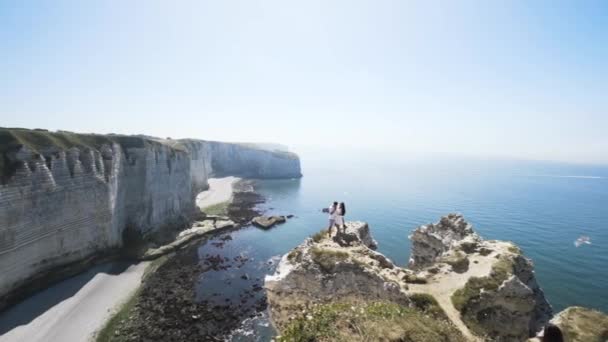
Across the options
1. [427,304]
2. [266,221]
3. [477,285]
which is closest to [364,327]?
[427,304]

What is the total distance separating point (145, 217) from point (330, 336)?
47794 millimetres

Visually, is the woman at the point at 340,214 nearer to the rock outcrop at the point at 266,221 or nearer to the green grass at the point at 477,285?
the green grass at the point at 477,285

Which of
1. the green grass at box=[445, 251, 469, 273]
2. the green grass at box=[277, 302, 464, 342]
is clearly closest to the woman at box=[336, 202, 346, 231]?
the green grass at box=[445, 251, 469, 273]

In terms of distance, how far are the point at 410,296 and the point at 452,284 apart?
2949 millimetres

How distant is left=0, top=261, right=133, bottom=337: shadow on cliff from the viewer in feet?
85.0

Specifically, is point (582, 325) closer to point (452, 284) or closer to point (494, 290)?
point (494, 290)

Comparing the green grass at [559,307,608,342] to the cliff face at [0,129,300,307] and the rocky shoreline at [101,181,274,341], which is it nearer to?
the rocky shoreline at [101,181,274,341]

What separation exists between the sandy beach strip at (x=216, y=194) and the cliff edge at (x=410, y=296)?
62750 millimetres

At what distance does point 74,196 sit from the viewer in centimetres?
3584

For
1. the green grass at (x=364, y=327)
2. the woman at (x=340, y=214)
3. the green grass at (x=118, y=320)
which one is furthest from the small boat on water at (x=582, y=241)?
the green grass at (x=118, y=320)

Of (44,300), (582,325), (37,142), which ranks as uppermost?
(37,142)

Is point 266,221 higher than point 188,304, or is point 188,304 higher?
point 188,304

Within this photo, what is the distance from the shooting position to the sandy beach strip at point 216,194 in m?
83.5

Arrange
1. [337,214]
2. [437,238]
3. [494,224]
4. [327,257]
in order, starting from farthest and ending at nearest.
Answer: [494,224] < [437,238] < [337,214] < [327,257]
